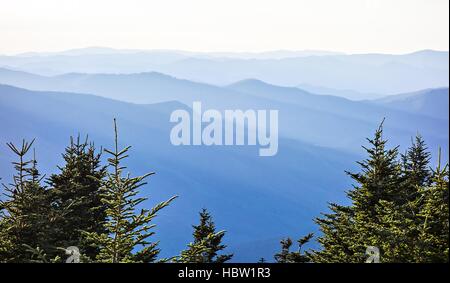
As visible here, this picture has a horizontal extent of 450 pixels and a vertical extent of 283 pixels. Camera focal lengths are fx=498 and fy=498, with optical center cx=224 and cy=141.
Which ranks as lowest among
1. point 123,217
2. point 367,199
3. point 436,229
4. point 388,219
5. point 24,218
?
point 436,229

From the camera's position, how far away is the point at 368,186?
14.5 meters

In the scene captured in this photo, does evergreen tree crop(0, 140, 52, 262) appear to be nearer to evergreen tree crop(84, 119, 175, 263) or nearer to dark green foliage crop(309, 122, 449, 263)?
evergreen tree crop(84, 119, 175, 263)

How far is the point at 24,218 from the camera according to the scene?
1237 cm

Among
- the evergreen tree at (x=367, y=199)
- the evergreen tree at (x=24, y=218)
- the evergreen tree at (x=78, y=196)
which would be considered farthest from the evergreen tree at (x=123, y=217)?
the evergreen tree at (x=367, y=199)

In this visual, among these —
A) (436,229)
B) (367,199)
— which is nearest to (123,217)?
(436,229)

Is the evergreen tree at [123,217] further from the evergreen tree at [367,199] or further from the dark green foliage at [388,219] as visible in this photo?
the evergreen tree at [367,199]

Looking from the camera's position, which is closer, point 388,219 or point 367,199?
point 388,219

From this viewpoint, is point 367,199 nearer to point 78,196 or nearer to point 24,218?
point 24,218

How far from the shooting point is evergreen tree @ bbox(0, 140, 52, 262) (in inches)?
459

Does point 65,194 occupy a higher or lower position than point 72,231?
higher
